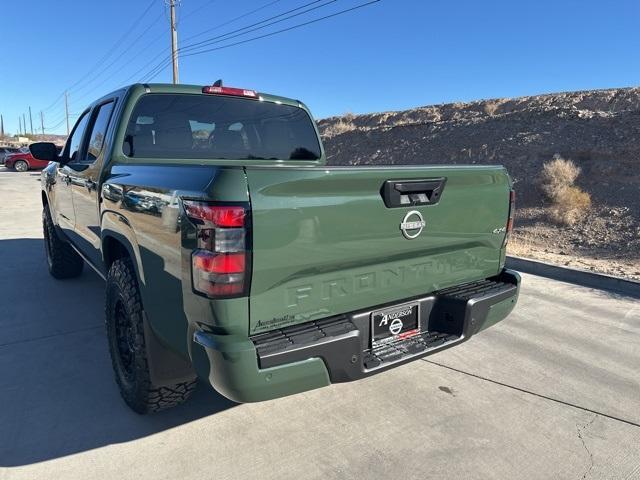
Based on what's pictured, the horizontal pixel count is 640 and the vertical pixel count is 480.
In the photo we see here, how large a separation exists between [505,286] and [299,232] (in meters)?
1.67

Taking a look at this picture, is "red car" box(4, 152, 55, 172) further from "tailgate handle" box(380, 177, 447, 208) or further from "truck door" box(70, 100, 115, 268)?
"tailgate handle" box(380, 177, 447, 208)

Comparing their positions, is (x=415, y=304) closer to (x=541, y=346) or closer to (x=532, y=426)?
(x=532, y=426)

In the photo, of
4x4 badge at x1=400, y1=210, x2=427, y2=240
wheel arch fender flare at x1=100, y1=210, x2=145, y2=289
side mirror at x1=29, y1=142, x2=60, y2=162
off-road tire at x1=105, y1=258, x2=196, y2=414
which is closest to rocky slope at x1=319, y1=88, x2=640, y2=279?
4x4 badge at x1=400, y1=210, x2=427, y2=240

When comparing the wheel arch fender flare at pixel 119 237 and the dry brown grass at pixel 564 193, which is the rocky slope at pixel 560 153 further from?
the wheel arch fender flare at pixel 119 237

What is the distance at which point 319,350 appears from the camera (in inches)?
91.3

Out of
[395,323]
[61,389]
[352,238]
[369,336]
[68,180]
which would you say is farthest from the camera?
[68,180]

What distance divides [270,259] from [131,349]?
1315 millimetres

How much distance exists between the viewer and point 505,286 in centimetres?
325

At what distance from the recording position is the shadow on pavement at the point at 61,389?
9.25 ft

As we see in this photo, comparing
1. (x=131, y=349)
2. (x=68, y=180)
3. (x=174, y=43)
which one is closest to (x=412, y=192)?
(x=131, y=349)

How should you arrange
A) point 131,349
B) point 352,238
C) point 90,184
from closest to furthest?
point 352,238 → point 131,349 → point 90,184

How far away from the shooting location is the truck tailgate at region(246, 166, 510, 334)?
2195mm

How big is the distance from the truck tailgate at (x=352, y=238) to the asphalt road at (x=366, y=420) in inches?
32.6

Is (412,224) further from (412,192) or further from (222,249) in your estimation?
(222,249)
